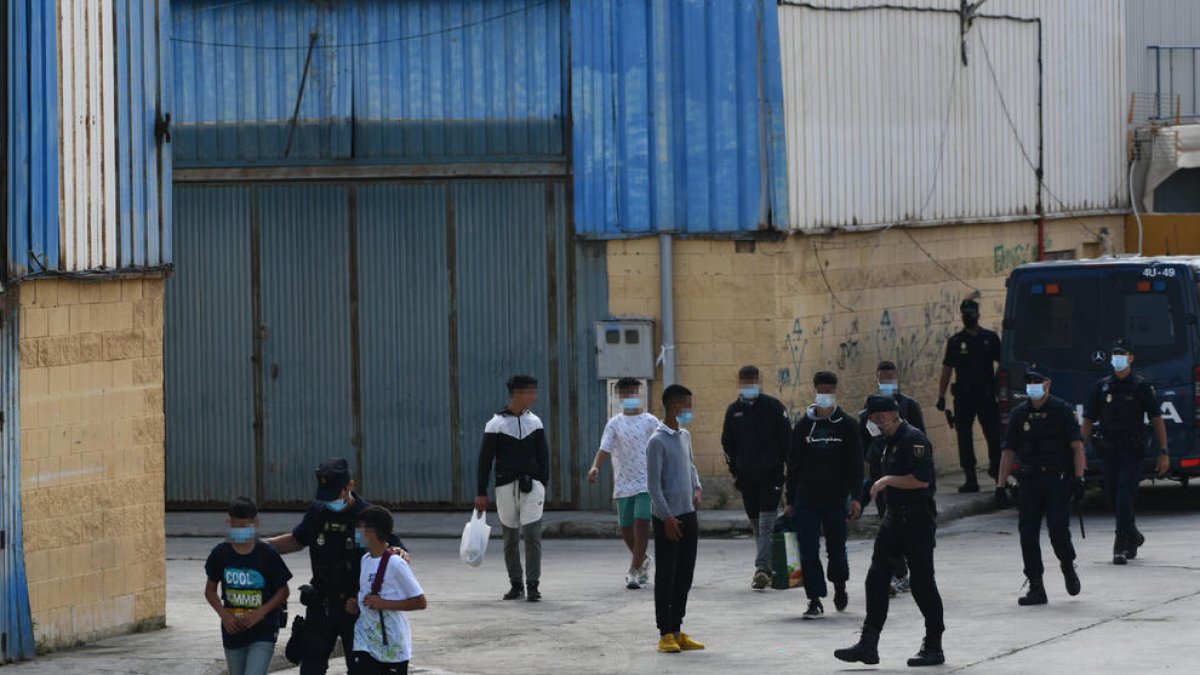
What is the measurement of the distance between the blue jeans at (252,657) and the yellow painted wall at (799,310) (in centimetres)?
1069

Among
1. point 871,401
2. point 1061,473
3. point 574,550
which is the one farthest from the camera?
point 574,550

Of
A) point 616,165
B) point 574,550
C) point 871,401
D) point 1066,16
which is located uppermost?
point 1066,16

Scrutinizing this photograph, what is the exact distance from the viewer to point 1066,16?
2756 centimetres

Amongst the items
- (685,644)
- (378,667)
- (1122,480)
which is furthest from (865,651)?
(1122,480)

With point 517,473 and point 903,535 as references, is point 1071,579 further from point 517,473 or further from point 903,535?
point 517,473

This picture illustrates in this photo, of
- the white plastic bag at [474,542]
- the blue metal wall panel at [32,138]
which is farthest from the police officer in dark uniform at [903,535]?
the blue metal wall panel at [32,138]

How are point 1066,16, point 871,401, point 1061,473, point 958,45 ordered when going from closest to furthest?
point 871,401, point 1061,473, point 958,45, point 1066,16

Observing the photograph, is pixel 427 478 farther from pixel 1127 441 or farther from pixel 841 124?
pixel 1127 441

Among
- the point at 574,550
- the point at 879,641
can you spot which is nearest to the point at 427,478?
the point at 574,550

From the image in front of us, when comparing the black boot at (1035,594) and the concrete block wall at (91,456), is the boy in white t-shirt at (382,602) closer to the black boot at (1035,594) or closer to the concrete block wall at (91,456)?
the concrete block wall at (91,456)

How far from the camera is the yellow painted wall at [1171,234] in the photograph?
2897 cm

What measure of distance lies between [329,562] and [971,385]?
12.7m

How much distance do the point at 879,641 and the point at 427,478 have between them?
9.21m

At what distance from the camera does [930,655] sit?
13.2 m
